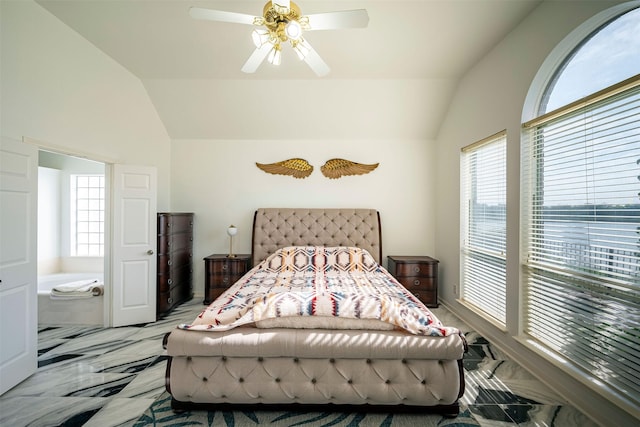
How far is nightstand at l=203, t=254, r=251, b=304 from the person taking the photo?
13.0ft

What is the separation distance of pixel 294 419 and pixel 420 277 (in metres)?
2.75

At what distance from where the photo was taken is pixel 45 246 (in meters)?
4.66

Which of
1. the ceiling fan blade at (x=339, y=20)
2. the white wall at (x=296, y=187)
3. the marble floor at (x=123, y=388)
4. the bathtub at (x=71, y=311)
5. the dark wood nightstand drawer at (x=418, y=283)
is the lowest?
the marble floor at (x=123, y=388)

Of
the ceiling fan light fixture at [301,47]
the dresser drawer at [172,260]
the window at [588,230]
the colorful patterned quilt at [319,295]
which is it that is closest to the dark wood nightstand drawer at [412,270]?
the colorful patterned quilt at [319,295]

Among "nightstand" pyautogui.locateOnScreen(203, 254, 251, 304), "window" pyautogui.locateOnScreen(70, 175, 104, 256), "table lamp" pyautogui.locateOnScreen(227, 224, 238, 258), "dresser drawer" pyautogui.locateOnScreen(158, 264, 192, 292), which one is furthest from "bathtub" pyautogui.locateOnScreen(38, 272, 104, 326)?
"window" pyautogui.locateOnScreen(70, 175, 104, 256)

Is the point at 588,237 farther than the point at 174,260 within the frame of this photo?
No

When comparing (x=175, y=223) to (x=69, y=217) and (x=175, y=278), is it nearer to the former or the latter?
(x=175, y=278)

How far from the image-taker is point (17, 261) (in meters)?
2.25

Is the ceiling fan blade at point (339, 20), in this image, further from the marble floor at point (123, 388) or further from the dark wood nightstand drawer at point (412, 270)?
the dark wood nightstand drawer at point (412, 270)

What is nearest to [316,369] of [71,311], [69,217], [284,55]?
[284,55]

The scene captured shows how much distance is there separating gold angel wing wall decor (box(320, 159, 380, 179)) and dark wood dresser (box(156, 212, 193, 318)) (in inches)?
93.5

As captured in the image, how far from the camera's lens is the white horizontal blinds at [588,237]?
1702 millimetres

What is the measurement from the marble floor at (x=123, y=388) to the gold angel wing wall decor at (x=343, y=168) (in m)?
2.73

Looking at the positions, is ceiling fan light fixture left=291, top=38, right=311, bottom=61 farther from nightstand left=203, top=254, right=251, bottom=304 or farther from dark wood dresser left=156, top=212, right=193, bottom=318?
nightstand left=203, top=254, right=251, bottom=304
